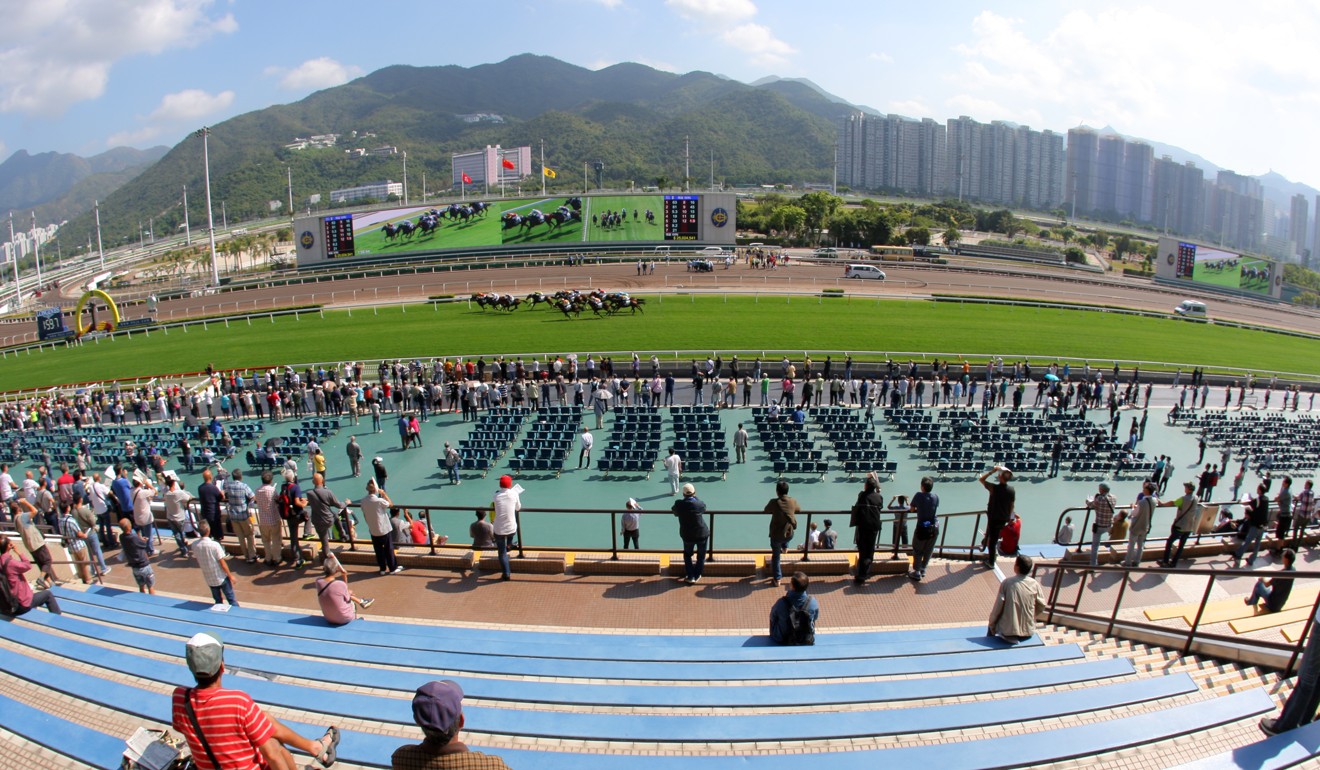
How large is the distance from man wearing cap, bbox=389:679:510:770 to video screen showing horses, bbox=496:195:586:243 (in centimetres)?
6919

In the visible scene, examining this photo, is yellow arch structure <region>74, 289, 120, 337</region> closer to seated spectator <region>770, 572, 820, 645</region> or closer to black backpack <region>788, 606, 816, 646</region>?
seated spectator <region>770, 572, 820, 645</region>

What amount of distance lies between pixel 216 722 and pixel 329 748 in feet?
2.48

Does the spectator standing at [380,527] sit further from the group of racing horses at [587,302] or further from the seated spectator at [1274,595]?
the group of racing horses at [587,302]

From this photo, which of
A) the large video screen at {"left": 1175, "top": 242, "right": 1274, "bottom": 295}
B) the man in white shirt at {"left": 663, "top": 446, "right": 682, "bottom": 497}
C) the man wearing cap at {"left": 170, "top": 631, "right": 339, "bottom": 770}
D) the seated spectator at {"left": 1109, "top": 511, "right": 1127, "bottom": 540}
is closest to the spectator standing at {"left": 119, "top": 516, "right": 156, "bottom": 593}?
the man wearing cap at {"left": 170, "top": 631, "right": 339, "bottom": 770}

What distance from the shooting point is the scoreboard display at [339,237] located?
7062 cm

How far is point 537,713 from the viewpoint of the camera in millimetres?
5090

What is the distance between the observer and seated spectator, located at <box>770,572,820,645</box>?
684 centimetres

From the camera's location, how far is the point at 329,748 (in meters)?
4.33

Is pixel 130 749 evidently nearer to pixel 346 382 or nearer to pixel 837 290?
pixel 346 382

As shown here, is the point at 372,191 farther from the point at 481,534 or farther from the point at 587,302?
the point at 481,534

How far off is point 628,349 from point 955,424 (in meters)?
16.7

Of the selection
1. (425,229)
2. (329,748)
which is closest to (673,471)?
(329,748)

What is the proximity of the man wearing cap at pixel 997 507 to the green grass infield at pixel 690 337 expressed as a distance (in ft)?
76.3

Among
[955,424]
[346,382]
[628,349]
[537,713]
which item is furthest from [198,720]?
[628,349]
